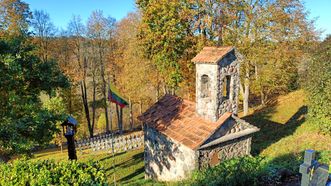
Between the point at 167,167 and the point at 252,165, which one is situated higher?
the point at 252,165

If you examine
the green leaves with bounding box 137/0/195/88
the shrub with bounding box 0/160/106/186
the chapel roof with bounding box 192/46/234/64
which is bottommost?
the shrub with bounding box 0/160/106/186

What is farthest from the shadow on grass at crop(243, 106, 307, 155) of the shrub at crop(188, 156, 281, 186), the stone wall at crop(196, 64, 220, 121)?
the shrub at crop(188, 156, 281, 186)

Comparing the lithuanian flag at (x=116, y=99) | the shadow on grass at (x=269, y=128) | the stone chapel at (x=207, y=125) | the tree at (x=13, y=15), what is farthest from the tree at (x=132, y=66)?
the stone chapel at (x=207, y=125)

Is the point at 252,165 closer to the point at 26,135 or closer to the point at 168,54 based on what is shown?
the point at 26,135

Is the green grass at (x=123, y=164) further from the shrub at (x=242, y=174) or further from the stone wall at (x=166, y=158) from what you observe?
the shrub at (x=242, y=174)

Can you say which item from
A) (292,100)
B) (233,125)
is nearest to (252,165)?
(233,125)

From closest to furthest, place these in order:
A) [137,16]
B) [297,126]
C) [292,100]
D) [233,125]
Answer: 1. [233,125]
2. [297,126]
3. [292,100]
4. [137,16]

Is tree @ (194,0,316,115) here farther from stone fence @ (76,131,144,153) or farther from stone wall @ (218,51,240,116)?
stone fence @ (76,131,144,153)
